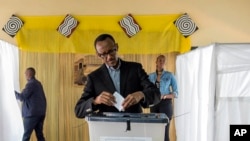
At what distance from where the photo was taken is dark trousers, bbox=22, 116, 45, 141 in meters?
2.41

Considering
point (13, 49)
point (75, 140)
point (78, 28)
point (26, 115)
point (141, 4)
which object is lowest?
point (75, 140)

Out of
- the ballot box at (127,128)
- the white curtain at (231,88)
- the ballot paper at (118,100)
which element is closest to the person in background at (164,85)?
the ballot box at (127,128)

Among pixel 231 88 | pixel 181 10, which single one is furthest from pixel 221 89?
pixel 181 10

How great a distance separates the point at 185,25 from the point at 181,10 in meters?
0.11

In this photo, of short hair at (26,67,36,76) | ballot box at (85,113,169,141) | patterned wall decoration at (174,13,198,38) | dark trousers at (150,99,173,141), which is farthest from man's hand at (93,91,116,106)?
patterned wall decoration at (174,13,198,38)

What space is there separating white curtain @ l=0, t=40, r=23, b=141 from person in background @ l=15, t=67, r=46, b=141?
0.14 ft

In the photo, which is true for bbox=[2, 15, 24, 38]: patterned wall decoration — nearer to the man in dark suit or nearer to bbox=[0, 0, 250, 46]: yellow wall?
bbox=[0, 0, 250, 46]: yellow wall

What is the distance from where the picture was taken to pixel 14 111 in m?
2.35

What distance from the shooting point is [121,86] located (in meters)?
2.38

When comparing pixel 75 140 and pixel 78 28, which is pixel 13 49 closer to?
pixel 78 28

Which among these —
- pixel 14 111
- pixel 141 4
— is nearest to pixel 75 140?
pixel 14 111

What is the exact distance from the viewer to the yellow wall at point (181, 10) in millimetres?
2459

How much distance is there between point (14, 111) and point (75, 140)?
0.46 meters

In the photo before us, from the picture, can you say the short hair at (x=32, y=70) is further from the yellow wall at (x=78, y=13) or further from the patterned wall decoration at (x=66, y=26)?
the patterned wall decoration at (x=66, y=26)
